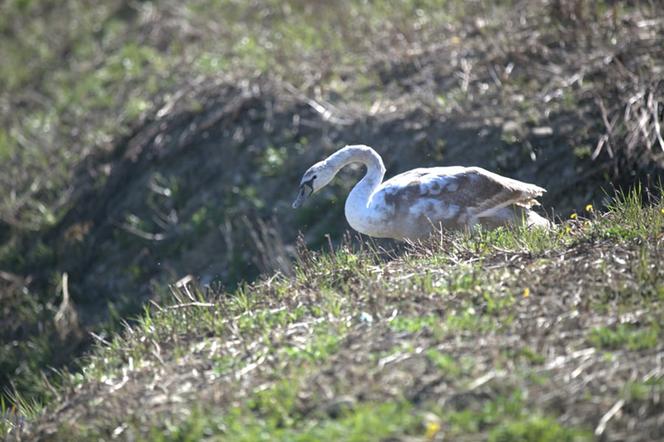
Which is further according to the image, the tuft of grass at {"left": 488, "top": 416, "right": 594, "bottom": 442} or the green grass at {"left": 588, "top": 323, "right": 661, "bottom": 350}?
the green grass at {"left": 588, "top": 323, "right": 661, "bottom": 350}

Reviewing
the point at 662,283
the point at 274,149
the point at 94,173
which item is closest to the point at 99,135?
the point at 94,173

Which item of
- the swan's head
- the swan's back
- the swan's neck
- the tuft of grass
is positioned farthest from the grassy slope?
the swan's head

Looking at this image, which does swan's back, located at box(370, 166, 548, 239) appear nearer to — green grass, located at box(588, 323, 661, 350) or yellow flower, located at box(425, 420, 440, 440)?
green grass, located at box(588, 323, 661, 350)

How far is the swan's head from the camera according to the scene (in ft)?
29.2

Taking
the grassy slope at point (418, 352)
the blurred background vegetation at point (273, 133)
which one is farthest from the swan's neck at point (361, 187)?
the blurred background vegetation at point (273, 133)

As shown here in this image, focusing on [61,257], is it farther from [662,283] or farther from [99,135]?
[662,283]

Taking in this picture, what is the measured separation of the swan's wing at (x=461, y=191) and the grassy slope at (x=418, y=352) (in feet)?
3.28

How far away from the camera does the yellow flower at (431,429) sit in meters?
4.73

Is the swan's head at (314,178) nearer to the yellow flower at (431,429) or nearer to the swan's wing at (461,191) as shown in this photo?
the swan's wing at (461,191)

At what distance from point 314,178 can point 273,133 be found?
152 inches

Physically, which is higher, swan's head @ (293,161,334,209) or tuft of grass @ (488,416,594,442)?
swan's head @ (293,161,334,209)

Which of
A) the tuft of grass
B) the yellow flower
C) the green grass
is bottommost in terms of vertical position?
the green grass

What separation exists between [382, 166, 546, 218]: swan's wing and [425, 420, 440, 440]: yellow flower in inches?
146

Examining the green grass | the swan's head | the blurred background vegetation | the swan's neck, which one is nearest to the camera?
the green grass
